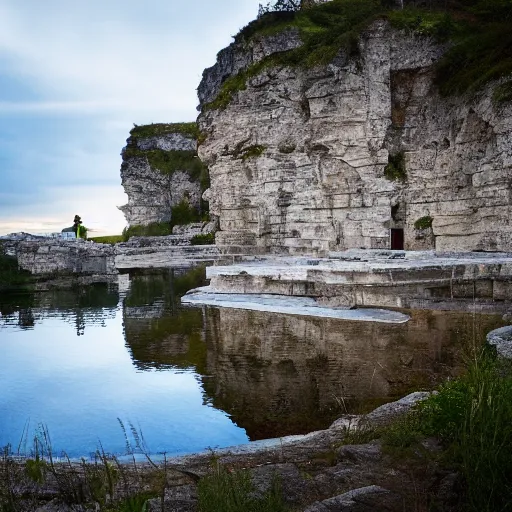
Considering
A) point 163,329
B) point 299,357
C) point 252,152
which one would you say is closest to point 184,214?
point 252,152

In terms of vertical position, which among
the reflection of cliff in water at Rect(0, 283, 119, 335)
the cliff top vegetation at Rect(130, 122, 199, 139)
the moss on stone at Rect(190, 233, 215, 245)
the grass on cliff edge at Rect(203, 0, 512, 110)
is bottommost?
the reflection of cliff in water at Rect(0, 283, 119, 335)

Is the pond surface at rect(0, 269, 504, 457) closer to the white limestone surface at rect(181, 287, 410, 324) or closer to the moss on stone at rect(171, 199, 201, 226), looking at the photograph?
the white limestone surface at rect(181, 287, 410, 324)

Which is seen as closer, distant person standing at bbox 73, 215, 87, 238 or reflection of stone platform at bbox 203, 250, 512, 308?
reflection of stone platform at bbox 203, 250, 512, 308

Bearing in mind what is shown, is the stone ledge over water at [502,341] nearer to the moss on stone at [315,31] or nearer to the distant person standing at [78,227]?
the moss on stone at [315,31]

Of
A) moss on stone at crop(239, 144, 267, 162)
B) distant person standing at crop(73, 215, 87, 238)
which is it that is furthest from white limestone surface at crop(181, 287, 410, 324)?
distant person standing at crop(73, 215, 87, 238)

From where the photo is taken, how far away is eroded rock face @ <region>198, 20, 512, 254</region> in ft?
68.0

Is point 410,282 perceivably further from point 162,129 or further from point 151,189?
point 162,129

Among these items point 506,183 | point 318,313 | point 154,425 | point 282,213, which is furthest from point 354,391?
point 282,213

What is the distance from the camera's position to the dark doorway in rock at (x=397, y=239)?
23433 mm

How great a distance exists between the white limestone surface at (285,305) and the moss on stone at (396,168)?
957 centimetres

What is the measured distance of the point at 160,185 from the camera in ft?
184

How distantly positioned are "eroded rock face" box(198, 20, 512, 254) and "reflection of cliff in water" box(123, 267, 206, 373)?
5.71 metres

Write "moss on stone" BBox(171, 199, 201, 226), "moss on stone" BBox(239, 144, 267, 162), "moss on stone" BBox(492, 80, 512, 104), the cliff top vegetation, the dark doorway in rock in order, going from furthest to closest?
the cliff top vegetation < "moss on stone" BBox(171, 199, 201, 226) < "moss on stone" BBox(239, 144, 267, 162) < the dark doorway in rock < "moss on stone" BBox(492, 80, 512, 104)

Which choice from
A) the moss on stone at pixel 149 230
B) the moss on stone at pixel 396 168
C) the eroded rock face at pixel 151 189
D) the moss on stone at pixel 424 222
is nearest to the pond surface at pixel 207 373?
the moss on stone at pixel 424 222
